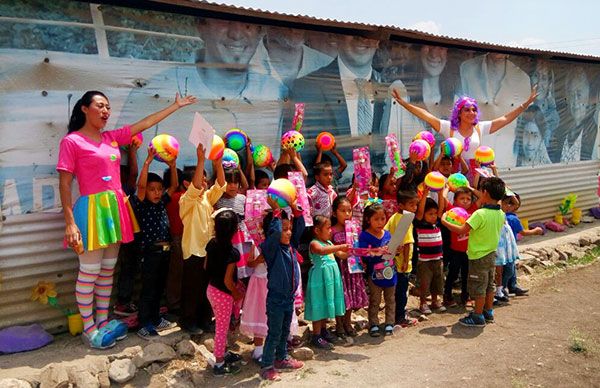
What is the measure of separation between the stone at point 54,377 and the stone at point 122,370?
0.32 meters

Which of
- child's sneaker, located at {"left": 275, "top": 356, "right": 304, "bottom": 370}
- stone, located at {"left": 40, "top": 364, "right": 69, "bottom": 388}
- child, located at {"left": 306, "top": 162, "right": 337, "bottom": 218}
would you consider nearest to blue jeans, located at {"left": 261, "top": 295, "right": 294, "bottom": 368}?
child's sneaker, located at {"left": 275, "top": 356, "right": 304, "bottom": 370}

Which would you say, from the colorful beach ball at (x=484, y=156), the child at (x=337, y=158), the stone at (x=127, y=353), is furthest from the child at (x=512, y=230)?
the stone at (x=127, y=353)

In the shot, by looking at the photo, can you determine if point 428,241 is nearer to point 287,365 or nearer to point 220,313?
point 287,365

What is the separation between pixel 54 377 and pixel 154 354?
0.73 metres

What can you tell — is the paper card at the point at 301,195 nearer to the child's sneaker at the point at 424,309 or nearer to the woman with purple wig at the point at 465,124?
the child's sneaker at the point at 424,309

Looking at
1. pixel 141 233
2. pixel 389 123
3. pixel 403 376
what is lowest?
pixel 403 376

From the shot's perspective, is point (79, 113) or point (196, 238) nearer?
point (79, 113)

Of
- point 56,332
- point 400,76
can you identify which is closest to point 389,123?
point 400,76

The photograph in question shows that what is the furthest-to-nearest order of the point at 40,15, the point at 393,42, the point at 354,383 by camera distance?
the point at 393,42, the point at 40,15, the point at 354,383

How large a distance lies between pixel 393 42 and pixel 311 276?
149 inches

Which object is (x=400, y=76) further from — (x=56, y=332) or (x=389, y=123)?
(x=56, y=332)

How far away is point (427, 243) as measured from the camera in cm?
520

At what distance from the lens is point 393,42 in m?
6.74

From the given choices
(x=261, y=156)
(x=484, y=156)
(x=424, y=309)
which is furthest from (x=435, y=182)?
(x=261, y=156)
